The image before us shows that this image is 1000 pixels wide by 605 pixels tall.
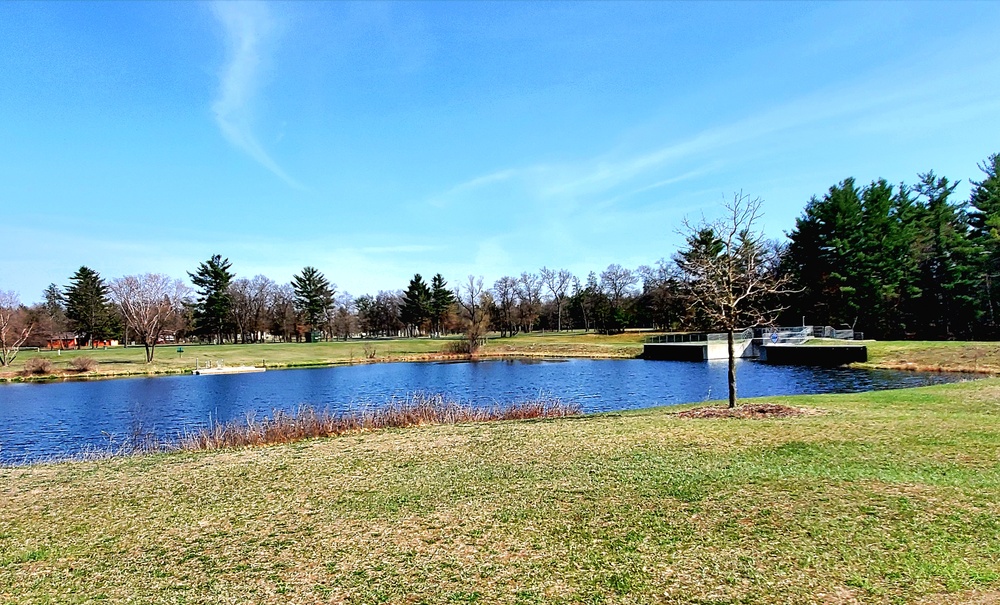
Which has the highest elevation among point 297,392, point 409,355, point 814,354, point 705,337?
point 705,337

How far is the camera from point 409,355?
2359 inches

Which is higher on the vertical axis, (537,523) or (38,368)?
(537,523)

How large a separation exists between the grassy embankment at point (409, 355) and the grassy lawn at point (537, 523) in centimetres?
2870

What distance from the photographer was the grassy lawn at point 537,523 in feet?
14.2

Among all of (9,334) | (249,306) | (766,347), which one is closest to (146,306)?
(9,334)

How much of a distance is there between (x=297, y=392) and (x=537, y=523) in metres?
28.1

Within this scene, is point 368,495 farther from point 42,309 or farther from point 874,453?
point 42,309

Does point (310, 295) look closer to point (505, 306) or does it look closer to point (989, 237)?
point (505, 306)

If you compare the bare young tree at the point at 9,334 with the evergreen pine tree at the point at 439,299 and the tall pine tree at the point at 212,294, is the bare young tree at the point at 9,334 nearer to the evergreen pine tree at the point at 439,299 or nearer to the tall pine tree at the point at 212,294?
the tall pine tree at the point at 212,294

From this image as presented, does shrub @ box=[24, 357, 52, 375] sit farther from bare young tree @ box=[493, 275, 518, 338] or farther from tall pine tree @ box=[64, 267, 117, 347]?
bare young tree @ box=[493, 275, 518, 338]

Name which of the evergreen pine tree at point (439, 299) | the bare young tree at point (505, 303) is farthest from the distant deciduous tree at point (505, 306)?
the evergreen pine tree at point (439, 299)

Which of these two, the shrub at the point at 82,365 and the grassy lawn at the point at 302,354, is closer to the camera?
the shrub at the point at 82,365

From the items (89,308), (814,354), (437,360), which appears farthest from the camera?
(89,308)

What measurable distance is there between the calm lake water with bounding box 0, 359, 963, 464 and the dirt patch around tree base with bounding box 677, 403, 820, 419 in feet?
24.2
